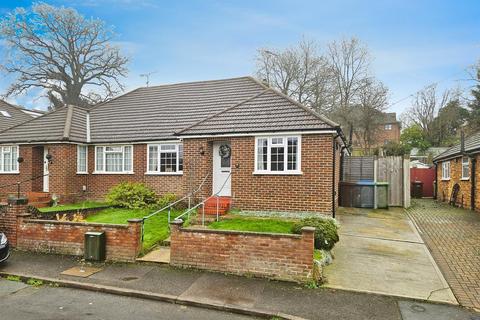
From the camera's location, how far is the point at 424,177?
23828 millimetres

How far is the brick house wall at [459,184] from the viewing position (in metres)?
14.9

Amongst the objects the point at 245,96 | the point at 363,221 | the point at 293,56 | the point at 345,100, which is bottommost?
the point at 363,221

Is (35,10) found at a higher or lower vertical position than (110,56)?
higher

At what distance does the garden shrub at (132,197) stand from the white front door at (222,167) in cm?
275

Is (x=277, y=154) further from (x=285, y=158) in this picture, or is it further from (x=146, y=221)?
(x=146, y=221)

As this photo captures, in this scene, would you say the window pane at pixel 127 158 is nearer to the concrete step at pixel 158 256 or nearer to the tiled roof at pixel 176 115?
the tiled roof at pixel 176 115

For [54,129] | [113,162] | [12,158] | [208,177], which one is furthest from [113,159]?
[208,177]

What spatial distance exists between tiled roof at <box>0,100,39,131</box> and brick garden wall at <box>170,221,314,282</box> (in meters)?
21.2

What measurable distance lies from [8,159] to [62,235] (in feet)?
34.4

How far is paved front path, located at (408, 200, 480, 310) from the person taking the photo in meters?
6.23

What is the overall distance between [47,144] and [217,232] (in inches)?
467

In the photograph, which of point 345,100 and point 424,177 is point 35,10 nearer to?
point 345,100

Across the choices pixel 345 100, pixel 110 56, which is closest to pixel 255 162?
pixel 345 100

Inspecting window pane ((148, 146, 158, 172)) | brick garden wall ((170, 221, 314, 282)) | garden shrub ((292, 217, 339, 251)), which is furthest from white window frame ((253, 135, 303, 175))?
window pane ((148, 146, 158, 172))
